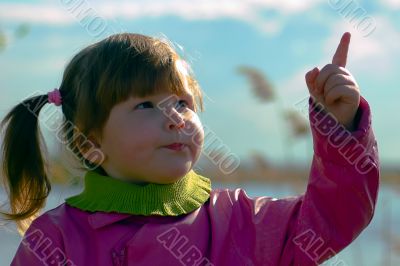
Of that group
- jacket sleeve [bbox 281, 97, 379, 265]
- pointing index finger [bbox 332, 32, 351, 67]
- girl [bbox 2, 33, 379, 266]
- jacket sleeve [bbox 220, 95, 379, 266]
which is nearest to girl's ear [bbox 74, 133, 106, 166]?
girl [bbox 2, 33, 379, 266]

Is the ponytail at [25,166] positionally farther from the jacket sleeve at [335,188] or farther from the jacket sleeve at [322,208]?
the jacket sleeve at [335,188]

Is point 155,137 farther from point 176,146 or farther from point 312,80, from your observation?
point 312,80

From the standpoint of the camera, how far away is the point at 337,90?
206 centimetres

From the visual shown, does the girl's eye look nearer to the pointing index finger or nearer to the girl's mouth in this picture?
the girl's mouth

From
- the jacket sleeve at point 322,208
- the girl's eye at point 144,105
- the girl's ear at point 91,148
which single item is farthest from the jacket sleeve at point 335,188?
the girl's ear at point 91,148

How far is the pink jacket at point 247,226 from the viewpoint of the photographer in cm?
211

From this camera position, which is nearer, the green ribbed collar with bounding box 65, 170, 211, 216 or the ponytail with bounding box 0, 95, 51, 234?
the green ribbed collar with bounding box 65, 170, 211, 216

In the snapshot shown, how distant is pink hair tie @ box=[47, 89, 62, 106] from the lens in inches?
100.0

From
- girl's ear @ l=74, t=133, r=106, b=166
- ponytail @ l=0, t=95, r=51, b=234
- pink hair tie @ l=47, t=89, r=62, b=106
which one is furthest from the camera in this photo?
ponytail @ l=0, t=95, r=51, b=234

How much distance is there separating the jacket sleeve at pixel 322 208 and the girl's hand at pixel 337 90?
0.02 meters

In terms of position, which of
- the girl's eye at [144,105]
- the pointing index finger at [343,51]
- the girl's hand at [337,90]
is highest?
the pointing index finger at [343,51]

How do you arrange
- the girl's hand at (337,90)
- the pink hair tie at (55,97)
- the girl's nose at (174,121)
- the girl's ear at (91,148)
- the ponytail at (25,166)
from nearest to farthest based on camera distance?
1. the girl's hand at (337,90)
2. the girl's nose at (174,121)
3. the girl's ear at (91,148)
4. the pink hair tie at (55,97)
5. the ponytail at (25,166)

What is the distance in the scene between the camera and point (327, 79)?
2082 millimetres

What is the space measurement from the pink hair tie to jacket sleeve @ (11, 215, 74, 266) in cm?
32
